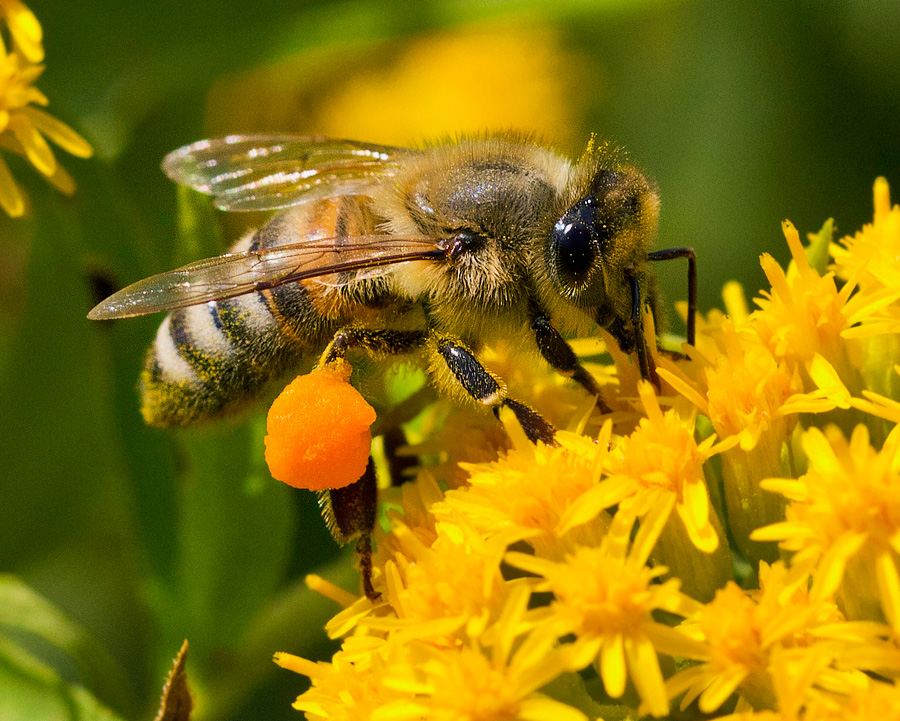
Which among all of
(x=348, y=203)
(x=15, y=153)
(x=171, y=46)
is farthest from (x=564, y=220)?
(x=171, y=46)

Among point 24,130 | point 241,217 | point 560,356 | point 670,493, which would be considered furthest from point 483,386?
point 241,217

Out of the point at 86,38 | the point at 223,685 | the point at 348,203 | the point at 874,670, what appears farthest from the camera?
the point at 86,38

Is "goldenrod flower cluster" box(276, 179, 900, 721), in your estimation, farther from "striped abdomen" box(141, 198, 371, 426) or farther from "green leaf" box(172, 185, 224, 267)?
"green leaf" box(172, 185, 224, 267)

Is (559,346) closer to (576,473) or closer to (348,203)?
(576,473)

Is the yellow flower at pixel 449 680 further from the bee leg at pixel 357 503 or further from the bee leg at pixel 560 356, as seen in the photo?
the bee leg at pixel 560 356

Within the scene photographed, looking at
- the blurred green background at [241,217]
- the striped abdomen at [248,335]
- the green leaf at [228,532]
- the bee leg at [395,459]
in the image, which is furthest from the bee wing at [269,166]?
the bee leg at [395,459]

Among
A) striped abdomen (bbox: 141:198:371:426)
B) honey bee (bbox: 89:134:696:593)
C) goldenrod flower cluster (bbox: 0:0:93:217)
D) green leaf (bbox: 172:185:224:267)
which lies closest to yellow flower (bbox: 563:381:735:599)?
honey bee (bbox: 89:134:696:593)
